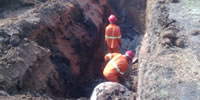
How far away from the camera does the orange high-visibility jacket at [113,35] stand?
20.5ft

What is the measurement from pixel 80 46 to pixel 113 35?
95cm

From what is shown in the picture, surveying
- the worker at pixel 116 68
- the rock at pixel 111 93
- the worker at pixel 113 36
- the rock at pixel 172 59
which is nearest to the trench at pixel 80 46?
the worker at pixel 116 68

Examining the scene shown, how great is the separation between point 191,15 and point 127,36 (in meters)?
3.49

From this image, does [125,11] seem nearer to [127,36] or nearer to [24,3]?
[127,36]

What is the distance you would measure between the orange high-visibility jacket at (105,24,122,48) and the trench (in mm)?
583

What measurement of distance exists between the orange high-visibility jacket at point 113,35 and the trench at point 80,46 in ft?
1.91

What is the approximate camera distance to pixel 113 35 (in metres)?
6.27

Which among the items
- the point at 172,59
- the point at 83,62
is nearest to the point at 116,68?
the point at 83,62

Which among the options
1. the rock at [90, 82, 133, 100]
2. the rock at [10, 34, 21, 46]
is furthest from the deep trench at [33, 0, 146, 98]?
the rock at [90, 82, 133, 100]

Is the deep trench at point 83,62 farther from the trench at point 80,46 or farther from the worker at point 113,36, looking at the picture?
the worker at point 113,36

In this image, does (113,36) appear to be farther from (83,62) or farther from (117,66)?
(117,66)

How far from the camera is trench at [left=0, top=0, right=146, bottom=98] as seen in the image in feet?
16.6

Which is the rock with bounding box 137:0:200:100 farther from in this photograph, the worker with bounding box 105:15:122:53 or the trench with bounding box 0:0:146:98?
the worker with bounding box 105:15:122:53

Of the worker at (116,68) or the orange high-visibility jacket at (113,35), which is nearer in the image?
the worker at (116,68)
